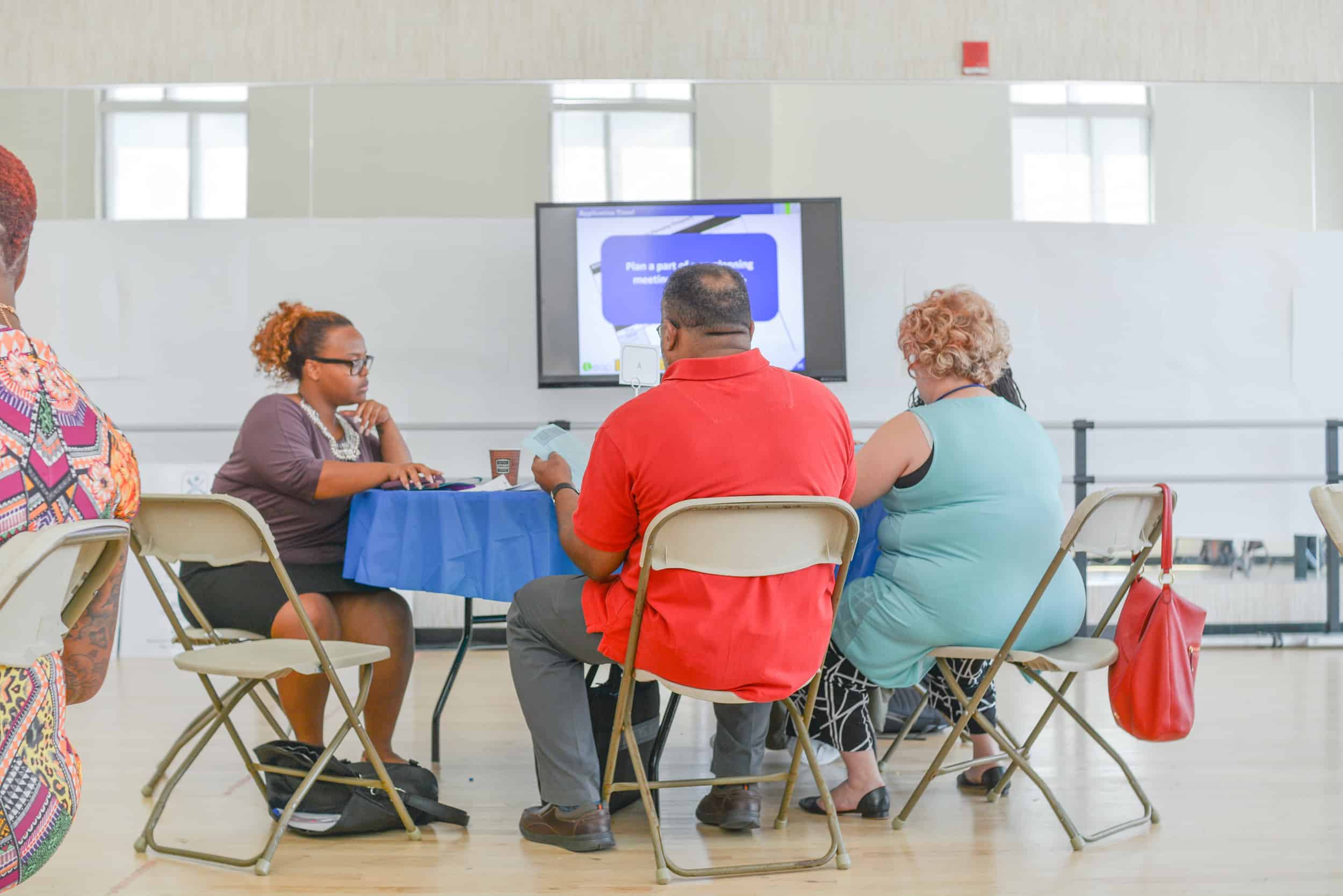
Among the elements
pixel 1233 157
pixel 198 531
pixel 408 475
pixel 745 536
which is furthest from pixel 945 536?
pixel 1233 157

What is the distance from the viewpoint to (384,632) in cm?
288

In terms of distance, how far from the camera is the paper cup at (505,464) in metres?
2.77

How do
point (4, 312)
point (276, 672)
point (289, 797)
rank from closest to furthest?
point (4, 312), point (276, 672), point (289, 797)

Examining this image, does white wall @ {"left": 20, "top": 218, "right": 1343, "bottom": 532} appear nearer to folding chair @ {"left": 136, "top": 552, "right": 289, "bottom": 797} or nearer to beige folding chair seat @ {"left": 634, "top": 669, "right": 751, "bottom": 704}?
folding chair @ {"left": 136, "top": 552, "right": 289, "bottom": 797}

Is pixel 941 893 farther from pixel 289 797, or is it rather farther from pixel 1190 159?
pixel 1190 159

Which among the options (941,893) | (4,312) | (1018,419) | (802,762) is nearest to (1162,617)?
(1018,419)

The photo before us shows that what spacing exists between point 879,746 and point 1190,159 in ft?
11.2

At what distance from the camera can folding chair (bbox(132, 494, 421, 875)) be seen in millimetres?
2201

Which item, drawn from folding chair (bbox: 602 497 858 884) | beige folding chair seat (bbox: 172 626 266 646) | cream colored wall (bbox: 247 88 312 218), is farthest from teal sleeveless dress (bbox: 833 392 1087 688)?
cream colored wall (bbox: 247 88 312 218)

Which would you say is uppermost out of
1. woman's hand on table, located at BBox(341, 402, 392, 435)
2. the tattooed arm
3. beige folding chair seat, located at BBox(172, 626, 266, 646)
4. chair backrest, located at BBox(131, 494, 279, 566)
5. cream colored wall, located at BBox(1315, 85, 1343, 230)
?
cream colored wall, located at BBox(1315, 85, 1343, 230)

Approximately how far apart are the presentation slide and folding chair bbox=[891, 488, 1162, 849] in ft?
8.53

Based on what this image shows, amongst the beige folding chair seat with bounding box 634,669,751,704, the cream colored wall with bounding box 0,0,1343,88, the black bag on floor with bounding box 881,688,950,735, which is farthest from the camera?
the cream colored wall with bounding box 0,0,1343,88

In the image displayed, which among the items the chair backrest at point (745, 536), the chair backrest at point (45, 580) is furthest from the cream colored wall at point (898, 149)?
the chair backrest at point (45, 580)

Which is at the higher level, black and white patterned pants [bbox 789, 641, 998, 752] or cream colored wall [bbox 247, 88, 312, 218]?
cream colored wall [bbox 247, 88, 312, 218]
